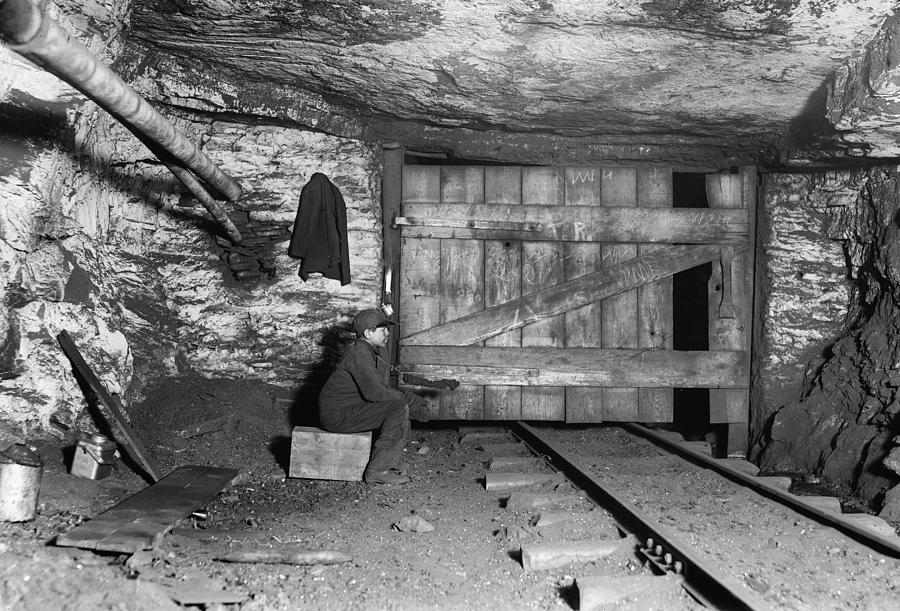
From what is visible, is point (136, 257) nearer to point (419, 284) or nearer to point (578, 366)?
point (419, 284)

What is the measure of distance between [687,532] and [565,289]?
253 centimetres

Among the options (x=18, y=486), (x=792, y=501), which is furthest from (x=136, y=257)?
(x=792, y=501)

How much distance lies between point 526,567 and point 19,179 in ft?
11.1

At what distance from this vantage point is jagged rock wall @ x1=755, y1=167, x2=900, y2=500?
4.83 meters

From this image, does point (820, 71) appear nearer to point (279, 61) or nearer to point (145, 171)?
point (279, 61)

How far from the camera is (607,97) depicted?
15.9 ft

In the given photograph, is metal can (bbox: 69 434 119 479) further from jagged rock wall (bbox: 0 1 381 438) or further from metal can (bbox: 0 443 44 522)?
metal can (bbox: 0 443 44 522)

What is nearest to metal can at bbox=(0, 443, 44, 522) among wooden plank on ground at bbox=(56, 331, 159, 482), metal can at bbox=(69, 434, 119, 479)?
metal can at bbox=(69, 434, 119, 479)

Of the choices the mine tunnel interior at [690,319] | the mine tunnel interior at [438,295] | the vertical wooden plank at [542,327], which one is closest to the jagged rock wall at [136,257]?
the mine tunnel interior at [438,295]

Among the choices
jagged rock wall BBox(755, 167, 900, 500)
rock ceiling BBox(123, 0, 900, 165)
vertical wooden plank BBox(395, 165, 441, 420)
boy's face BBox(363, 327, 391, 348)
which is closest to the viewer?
rock ceiling BBox(123, 0, 900, 165)

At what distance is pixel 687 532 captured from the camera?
11.2 ft

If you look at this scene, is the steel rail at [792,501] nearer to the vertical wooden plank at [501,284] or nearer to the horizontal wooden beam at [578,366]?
the horizontal wooden beam at [578,366]

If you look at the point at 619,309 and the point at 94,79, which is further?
the point at 619,309

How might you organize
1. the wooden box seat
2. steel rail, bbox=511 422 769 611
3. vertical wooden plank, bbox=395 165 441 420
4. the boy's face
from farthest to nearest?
1. vertical wooden plank, bbox=395 165 441 420
2. the boy's face
3. the wooden box seat
4. steel rail, bbox=511 422 769 611
